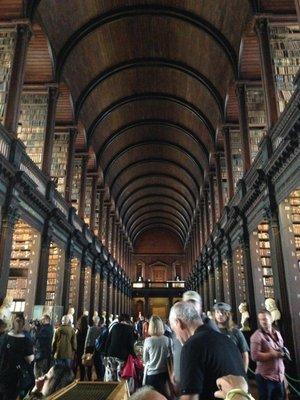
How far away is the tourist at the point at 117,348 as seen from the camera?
4914 millimetres

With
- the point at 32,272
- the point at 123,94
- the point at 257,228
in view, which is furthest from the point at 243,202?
the point at 123,94

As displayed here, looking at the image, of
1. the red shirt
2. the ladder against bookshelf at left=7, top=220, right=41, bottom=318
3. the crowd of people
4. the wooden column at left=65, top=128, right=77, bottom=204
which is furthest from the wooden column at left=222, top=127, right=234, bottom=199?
the red shirt

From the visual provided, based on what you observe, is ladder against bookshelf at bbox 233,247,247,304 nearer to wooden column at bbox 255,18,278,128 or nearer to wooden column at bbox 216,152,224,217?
wooden column at bbox 216,152,224,217

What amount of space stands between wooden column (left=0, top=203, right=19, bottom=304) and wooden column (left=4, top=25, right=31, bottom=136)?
169cm

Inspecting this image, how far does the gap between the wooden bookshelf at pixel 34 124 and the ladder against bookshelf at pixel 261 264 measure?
6277 millimetres

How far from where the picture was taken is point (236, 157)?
41.5 feet

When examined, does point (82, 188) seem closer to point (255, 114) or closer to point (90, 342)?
point (255, 114)

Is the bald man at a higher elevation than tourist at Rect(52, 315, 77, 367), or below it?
higher

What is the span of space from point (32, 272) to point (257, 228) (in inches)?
233

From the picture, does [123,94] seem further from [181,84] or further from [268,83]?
[268,83]

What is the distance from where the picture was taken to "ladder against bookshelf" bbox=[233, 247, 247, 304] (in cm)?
1105

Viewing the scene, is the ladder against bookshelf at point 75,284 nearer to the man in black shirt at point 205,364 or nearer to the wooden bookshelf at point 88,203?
the wooden bookshelf at point 88,203

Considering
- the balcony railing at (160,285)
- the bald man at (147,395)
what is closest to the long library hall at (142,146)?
the bald man at (147,395)

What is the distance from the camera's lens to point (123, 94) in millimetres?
16031
